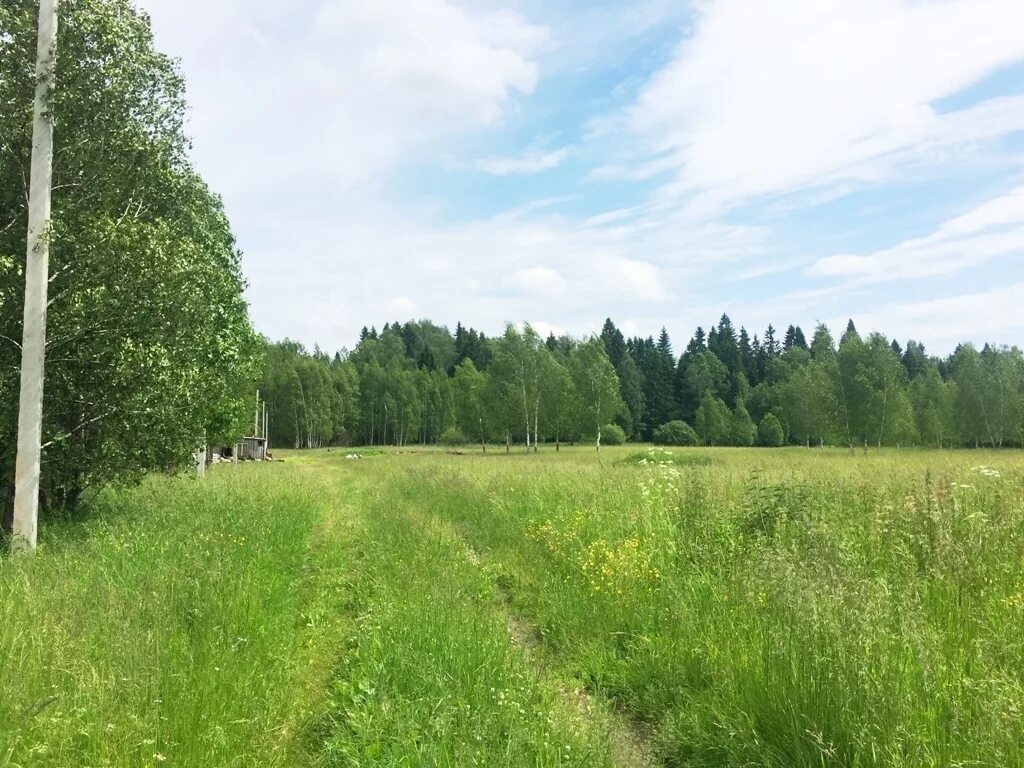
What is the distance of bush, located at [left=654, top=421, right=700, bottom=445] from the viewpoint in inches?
3282

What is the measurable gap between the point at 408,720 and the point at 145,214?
10380 mm

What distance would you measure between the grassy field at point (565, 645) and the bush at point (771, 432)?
78516mm

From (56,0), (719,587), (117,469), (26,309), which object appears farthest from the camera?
(117,469)

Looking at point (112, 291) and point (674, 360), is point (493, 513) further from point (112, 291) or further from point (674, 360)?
point (674, 360)

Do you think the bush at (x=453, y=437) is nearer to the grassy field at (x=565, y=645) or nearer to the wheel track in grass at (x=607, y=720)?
the grassy field at (x=565, y=645)

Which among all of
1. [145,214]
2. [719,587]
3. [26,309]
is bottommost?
[719,587]

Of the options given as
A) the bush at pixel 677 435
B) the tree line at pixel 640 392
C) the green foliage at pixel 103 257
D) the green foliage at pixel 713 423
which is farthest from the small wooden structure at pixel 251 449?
the green foliage at pixel 713 423

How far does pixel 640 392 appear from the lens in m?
102

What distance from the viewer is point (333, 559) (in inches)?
388

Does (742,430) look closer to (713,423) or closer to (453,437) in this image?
(713,423)

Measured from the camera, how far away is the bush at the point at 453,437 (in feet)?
279

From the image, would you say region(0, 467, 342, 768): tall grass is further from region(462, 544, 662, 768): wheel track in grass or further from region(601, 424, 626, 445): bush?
region(601, 424, 626, 445): bush

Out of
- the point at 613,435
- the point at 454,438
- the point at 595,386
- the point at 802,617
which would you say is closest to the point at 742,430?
the point at 613,435

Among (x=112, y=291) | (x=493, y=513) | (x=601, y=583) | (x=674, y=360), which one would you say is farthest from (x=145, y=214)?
(x=674, y=360)
